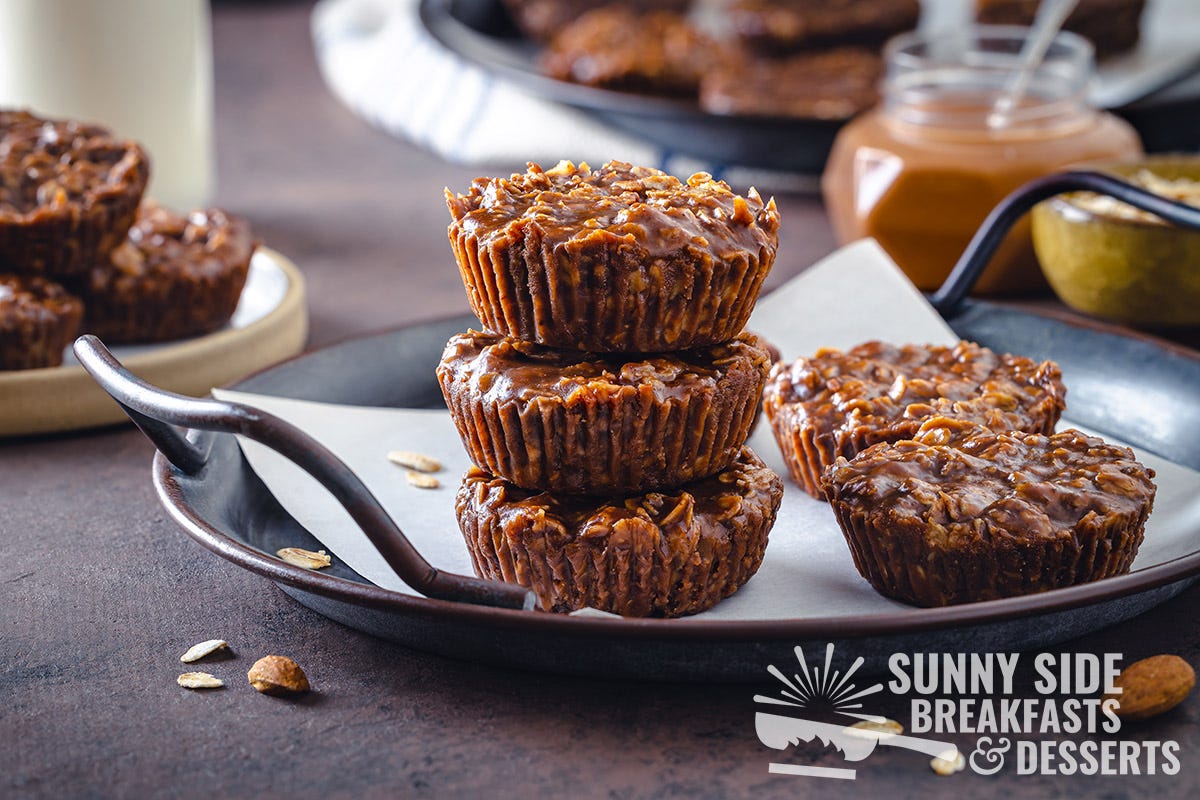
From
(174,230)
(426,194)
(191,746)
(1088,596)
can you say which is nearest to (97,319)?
(174,230)

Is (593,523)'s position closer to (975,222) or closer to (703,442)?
(703,442)

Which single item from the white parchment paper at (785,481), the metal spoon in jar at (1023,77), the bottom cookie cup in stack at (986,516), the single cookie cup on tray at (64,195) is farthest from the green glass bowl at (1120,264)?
the single cookie cup on tray at (64,195)

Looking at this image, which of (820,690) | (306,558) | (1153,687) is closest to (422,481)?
(306,558)

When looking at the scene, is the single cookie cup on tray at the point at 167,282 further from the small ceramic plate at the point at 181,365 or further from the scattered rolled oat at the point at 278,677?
the scattered rolled oat at the point at 278,677

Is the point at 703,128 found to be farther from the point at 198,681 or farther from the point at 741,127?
the point at 198,681

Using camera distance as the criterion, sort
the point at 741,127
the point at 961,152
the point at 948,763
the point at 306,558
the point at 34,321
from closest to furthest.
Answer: the point at 948,763
the point at 306,558
the point at 34,321
the point at 961,152
the point at 741,127
